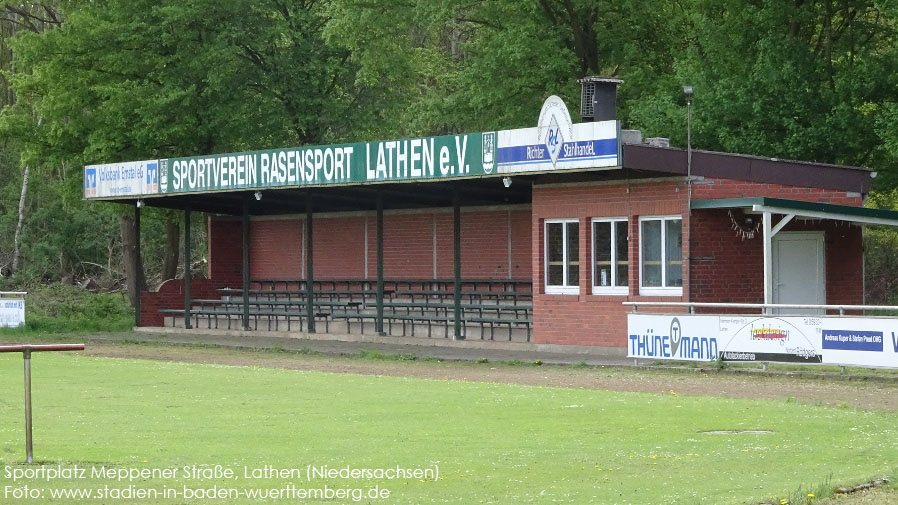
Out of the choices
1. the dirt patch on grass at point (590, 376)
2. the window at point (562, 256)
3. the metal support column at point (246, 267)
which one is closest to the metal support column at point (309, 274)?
the metal support column at point (246, 267)

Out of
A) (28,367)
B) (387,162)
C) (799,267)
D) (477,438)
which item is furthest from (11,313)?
(28,367)

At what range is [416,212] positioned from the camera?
34.0m

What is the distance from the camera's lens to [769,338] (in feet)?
69.8

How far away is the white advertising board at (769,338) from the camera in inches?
787

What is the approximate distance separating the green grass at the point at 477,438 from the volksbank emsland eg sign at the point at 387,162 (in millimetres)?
6396

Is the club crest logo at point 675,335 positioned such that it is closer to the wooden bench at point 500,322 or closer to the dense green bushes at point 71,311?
the wooden bench at point 500,322

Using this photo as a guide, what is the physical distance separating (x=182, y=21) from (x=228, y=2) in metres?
1.73

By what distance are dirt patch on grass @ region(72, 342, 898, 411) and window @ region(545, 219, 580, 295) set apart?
3.14m

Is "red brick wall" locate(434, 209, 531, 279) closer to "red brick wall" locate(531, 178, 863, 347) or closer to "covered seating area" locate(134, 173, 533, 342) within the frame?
"covered seating area" locate(134, 173, 533, 342)

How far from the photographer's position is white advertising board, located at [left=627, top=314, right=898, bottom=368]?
20000 millimetres

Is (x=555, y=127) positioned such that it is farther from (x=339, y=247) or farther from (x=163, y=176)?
(x=163, y=176)

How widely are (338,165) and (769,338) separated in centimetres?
1159

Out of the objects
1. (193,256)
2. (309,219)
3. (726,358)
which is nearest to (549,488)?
(726,358)

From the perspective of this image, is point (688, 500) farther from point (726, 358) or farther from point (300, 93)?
point (300, 93)
